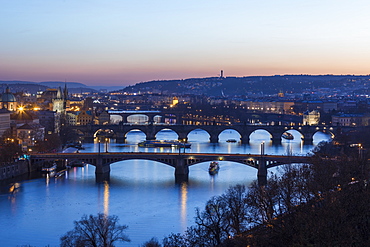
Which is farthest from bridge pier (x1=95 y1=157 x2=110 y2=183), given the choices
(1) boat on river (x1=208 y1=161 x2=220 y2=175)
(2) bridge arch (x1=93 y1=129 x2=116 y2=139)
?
(2) bridge arch (x1=93 y1=129 x2=116 y2=139)

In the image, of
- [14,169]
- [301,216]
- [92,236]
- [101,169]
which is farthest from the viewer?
[101,169]

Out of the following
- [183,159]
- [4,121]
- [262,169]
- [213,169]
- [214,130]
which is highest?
[4,121]

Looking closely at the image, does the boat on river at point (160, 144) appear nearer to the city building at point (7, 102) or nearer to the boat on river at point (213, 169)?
the boat on river at point (213, 169)

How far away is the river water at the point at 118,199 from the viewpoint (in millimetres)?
15195

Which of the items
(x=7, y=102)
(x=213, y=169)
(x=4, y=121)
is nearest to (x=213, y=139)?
(x=4, y=121)

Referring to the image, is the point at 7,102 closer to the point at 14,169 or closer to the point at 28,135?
the point at 28,135

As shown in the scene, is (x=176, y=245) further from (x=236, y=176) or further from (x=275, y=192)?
(x=236, y=176)

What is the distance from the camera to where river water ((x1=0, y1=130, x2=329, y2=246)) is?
15195mm

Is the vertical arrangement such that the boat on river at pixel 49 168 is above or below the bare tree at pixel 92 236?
above

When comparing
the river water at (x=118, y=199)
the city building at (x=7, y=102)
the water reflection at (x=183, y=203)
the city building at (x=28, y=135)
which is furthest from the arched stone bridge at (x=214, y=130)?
the water reflection at (x=183, y=203)

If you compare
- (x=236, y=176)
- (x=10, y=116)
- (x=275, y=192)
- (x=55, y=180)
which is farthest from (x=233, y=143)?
(x=275, y=192)

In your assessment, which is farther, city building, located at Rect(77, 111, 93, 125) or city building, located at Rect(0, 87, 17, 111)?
city building, located at Rect(77, 111, 93, 125)

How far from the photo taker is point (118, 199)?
18766 mm

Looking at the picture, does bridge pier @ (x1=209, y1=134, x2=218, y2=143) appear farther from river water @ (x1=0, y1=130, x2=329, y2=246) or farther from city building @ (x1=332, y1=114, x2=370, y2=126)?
city building @ (x1=332, y1=114, x2=370, y2=126)
